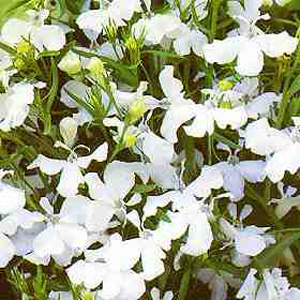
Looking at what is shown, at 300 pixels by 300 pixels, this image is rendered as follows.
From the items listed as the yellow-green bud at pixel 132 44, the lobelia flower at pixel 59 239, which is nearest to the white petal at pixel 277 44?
the yellow-green bud at pixel 132 44

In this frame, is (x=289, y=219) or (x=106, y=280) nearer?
(x=106, y=280)

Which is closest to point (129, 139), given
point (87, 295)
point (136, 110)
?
point (136, 110)

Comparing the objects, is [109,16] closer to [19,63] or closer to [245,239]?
[19,63]

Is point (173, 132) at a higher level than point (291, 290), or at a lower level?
higher

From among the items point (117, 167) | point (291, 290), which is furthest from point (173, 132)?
point (291, 290)

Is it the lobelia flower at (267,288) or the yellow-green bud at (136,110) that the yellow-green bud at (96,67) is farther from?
the lobelia flower at (267,288)

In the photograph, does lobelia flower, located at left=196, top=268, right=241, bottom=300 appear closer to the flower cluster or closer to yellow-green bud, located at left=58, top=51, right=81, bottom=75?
the flower cluster

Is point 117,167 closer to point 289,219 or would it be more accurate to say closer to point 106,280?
point 106,280
